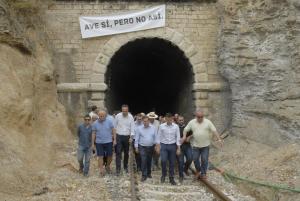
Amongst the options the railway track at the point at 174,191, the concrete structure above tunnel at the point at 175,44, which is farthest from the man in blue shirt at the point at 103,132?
the concrete structure above tunnel at the point at 175,44

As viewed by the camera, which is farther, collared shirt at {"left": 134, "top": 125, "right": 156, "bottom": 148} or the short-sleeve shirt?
collared shirt at {"left": 134, "top": 125, "right": 156, "bottom": 148}

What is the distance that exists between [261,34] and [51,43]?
7.19m

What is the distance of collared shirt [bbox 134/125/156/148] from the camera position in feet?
32.9

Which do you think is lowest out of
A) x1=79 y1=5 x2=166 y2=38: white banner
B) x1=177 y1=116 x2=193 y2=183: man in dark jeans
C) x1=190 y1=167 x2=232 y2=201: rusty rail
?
x1=190 y1=167 x2=232 y2=201: rusty rail

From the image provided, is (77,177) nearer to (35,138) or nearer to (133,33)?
(35,138)

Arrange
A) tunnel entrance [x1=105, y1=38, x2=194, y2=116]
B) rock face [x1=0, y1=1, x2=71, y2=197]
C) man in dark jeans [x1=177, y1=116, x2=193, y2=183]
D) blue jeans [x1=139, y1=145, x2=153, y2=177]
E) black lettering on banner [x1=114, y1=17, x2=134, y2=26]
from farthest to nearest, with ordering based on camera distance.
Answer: tunnel entrance [x1=105, y1=38, x2=194, y2=116], black lettering on banner [x1=114, y1=17, x2=134, y2=26], man in dark jeans [x1=177, y1=116, x2=193, y2=183], blue jeans [x1=139, y1=145, x2=153, y2=177], rock face [x1=0, y1=1, x2=71, y2=197]

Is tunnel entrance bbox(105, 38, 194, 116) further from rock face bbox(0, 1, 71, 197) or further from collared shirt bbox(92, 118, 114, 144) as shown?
collared shirt bbox(92, 118, 114, 144)

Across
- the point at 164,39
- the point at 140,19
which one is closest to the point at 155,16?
the point at 140,19

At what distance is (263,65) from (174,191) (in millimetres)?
→ 6005

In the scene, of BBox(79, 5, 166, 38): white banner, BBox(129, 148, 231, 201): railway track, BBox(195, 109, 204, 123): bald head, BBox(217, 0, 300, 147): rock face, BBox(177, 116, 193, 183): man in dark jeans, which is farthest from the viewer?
BBox(79, 5, 166, 38): white banner

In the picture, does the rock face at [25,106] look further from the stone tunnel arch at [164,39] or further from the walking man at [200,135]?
the walking man at [200,135]

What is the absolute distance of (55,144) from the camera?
12242 mm

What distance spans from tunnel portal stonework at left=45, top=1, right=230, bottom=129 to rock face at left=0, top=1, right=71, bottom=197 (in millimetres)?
858

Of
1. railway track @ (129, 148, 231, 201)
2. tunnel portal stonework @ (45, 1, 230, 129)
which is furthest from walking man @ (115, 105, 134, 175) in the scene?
tunnel portal stonework @ (45, 1, 230, 129)
